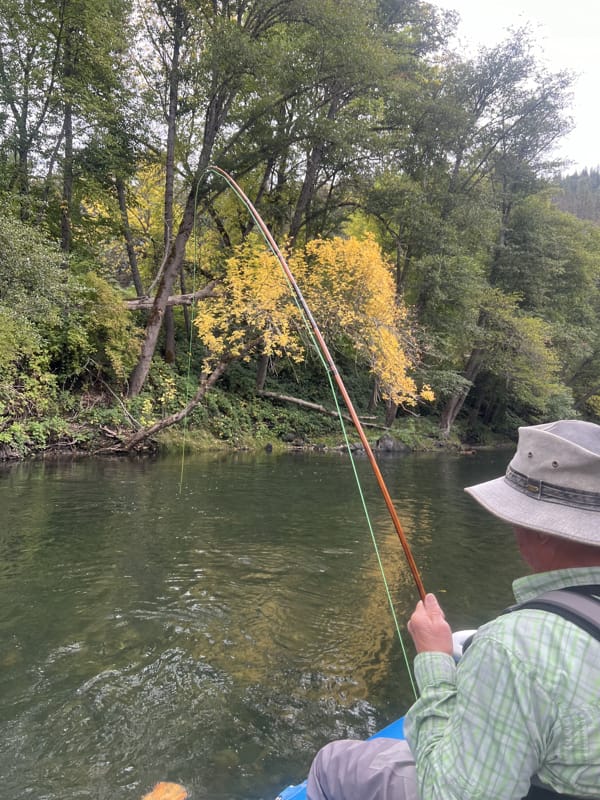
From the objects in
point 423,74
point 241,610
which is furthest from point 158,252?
point 241,610

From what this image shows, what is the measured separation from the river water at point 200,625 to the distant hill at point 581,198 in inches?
2169

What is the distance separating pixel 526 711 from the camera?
0.98 metres

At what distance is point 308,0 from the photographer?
14.7 m

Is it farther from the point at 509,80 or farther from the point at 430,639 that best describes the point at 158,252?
the point at 430,639

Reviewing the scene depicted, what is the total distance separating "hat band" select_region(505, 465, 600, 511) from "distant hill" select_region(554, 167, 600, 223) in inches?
2347

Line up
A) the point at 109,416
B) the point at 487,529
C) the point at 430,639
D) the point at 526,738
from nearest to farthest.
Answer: the point at 526,738
the point at 430,639
the point at 487,529
the point at 109,416

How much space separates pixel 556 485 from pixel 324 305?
47.0 feet

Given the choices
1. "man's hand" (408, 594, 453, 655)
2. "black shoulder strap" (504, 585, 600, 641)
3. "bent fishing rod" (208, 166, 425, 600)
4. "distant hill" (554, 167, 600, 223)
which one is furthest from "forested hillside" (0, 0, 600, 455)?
"distant hill" (554, 167, 600, 223)

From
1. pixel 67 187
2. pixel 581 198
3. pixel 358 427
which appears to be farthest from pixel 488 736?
pixel 581 198

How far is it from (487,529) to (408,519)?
4.17 feet

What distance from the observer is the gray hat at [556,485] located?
1.13 meters

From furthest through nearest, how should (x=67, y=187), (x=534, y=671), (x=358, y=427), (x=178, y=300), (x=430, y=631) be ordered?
(x=178, y=300) < (x=67, y=187) < (x=358, y=427) < (x=430, y=631) < (x=534, y=671)

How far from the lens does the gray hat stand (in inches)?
44.7

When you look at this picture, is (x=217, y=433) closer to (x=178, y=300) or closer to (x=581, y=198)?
(x=178, y=300)
